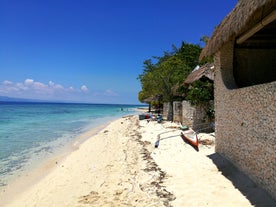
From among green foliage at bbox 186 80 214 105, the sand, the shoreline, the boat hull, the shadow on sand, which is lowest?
the shoreline

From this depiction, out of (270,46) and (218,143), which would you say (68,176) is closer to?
(218,143)

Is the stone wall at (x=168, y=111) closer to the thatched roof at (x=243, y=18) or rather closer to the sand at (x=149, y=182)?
the sand at (x=149, y=182)

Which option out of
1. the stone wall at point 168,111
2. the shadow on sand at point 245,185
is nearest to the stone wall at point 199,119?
the shadow on sand at point 245,185

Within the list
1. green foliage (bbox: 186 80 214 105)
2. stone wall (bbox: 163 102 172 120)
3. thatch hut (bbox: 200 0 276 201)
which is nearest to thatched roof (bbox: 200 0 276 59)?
thatch hut (bbox: 200 0 276 201)

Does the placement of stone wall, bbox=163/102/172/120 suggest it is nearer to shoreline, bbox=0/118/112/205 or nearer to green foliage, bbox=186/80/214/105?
green foliage, bbox=186/80/214/105

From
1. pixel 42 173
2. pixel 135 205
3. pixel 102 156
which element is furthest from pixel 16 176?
pixel 135 205

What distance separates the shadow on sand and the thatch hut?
0.32 ft

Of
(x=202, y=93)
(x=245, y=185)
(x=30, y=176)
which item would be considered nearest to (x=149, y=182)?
(x=245, y=185)

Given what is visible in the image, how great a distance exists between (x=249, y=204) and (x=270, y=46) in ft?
14.0

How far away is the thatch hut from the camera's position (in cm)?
402

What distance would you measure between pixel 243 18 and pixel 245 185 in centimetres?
278

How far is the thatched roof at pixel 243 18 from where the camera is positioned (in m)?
3.99

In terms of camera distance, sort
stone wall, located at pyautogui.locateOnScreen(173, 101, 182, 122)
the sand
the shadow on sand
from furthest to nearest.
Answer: stone wall, located at pyautogui.locateOnScreen(173, 101, 182, 122) < the sand < the shadow on sand

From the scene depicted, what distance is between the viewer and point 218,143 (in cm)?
682
